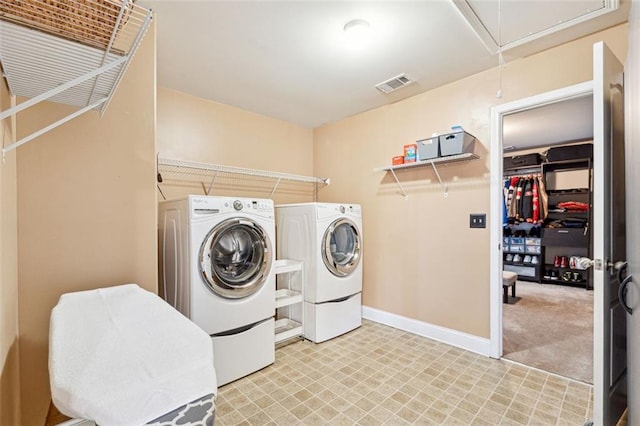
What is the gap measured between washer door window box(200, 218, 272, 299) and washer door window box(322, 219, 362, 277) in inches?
25.7

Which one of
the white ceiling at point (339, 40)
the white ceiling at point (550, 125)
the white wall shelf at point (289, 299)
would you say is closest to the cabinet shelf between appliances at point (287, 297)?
the white wall shelf at point (289, 299)

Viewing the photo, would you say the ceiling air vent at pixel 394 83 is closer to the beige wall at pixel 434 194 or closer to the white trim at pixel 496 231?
the beige wall at pixel 434 194

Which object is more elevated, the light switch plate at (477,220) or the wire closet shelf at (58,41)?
the wire closet shelf at (58,41)

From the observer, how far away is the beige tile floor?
1.61m

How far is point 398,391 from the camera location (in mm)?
1855

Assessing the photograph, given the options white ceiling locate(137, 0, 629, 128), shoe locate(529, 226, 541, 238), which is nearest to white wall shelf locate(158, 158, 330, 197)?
white ceiling locate(137, 0, 629, 128)

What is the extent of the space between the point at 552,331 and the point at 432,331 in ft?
4.24

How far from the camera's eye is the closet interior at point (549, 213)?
466cm

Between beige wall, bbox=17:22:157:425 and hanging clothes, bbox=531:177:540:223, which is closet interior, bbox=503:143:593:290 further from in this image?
beige wall, bbox=17:22:157:425

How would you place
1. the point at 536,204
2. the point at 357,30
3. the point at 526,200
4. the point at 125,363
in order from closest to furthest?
the point at 125,363 → the point at 357,30 → the point at 536,204 → the point at 526,200

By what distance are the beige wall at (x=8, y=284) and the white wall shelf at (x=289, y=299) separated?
60.2 inches

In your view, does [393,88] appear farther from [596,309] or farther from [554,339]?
[554,339]

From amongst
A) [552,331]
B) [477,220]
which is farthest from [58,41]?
[552,331]

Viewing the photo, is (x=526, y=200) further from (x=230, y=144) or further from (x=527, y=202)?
(x=230, y=144)
